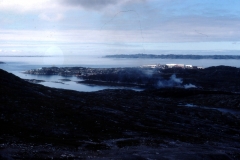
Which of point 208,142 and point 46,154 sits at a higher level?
point 46,154

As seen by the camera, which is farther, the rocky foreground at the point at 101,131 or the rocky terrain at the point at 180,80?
the rocky terrain at the point at 180,80

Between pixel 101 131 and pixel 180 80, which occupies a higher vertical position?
pixel 180 80

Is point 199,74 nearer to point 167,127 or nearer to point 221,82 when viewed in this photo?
point 221,82

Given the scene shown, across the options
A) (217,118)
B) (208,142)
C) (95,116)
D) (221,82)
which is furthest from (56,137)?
(221,82)

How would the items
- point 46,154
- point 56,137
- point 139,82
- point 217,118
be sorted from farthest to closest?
point 139,82, point 217,118, point 56,137, point 46,154

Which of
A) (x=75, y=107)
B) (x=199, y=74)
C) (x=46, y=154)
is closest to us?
(x=46, y=154)

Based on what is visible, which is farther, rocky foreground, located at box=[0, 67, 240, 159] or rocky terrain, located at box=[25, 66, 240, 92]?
rocky terrain, located at box=[25, 66, 240, 92]

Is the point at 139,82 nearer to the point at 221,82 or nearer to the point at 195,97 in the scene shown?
the point at 221,82

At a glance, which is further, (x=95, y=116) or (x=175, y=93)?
(x=175, y=93)

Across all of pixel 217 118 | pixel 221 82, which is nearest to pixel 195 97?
pixel 217 118

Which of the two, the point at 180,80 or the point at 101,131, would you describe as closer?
the point at 101,131
